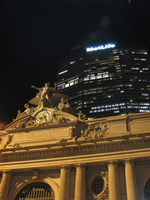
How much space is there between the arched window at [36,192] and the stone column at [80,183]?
3.01m

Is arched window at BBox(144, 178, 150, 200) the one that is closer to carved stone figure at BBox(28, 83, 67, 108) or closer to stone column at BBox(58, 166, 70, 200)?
stone column at BBox(58, 166, 70, 200)

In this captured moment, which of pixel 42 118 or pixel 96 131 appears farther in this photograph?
pixel 42 118

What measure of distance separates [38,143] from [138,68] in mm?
77079

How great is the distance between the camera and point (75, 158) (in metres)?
25.4

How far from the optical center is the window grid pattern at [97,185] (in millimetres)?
23875

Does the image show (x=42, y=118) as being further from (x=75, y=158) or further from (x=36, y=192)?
(x=36, y=192)

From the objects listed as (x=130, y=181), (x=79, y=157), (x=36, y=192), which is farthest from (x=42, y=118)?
(x=130, y=181)

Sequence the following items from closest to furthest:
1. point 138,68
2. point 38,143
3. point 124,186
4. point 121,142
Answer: point 124,186 → point 121,142 → point 38,143 → point 138,68

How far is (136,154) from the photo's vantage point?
2361cm

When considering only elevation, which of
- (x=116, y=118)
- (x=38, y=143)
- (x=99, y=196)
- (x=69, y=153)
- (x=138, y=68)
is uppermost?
(x=138, y=68)

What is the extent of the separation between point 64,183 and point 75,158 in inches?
110

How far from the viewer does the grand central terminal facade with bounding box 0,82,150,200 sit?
23172mm

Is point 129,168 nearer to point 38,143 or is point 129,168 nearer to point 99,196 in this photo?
point 99,196

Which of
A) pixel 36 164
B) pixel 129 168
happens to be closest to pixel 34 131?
pixel 36 164
